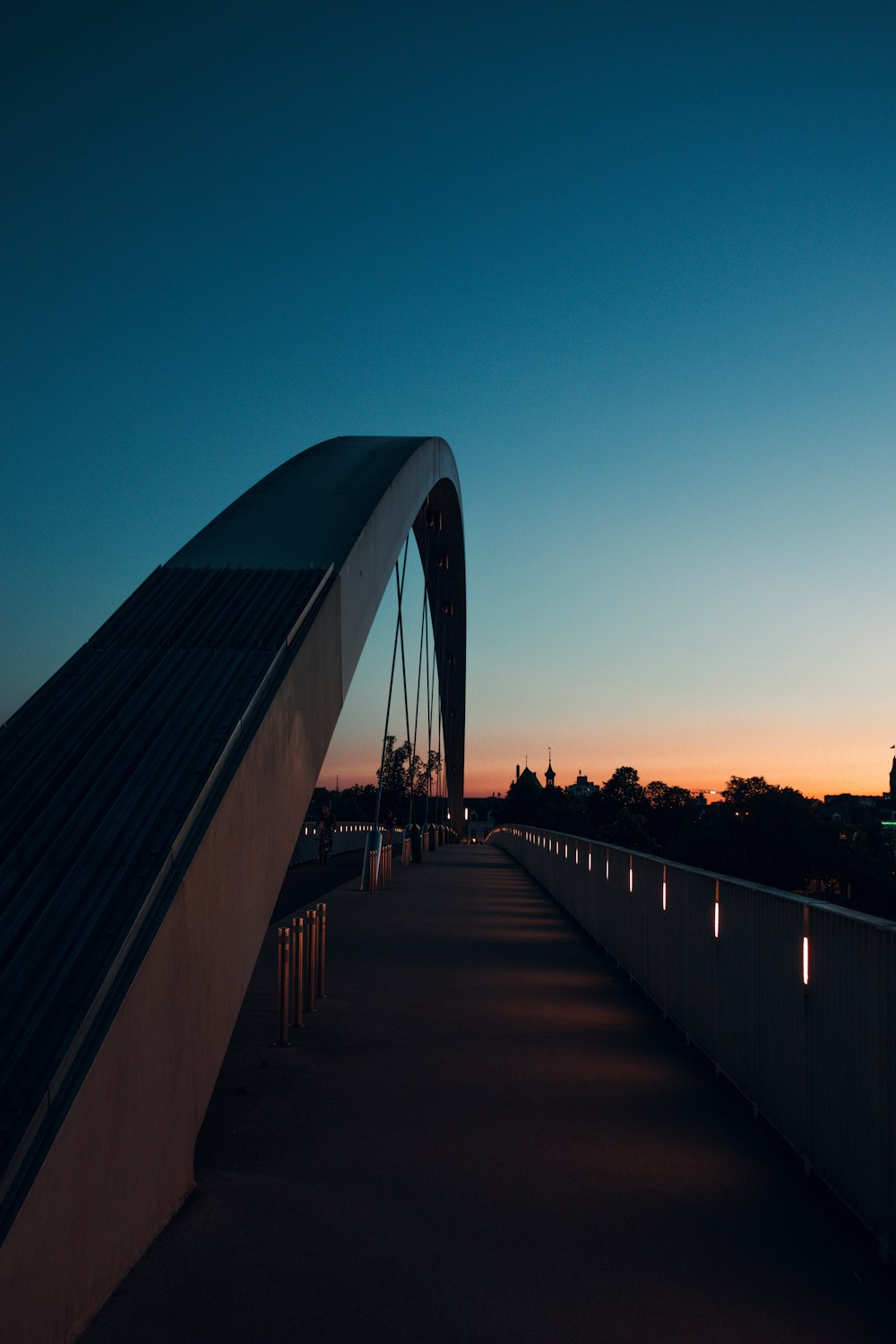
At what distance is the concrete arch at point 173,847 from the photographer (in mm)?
3752

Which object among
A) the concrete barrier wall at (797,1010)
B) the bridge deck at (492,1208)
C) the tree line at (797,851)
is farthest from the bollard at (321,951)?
the tree line at (797,851)

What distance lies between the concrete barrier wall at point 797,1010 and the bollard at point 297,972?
9.20 ft

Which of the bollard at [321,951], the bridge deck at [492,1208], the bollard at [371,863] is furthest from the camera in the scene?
the bollard at [371,863]

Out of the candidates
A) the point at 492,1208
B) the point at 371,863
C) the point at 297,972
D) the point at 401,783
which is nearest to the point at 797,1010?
the point at 492,1208

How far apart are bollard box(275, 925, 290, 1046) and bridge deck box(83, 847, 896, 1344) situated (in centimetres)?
18

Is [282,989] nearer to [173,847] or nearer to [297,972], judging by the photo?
[297,972]

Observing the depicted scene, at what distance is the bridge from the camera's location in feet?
12.8

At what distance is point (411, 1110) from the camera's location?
6.52 m

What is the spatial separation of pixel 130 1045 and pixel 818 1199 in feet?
9.86

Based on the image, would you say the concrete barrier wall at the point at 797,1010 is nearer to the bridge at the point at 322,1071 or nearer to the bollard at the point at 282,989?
the bridge at the point at 322,1071

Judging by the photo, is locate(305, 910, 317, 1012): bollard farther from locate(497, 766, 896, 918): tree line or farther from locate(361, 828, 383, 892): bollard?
locate(497, 766, 896, 918): tree line

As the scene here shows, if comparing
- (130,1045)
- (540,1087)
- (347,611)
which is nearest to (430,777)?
(347,611)

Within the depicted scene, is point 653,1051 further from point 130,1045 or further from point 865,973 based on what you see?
point 130,1045

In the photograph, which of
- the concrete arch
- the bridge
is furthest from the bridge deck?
the concrete arch
